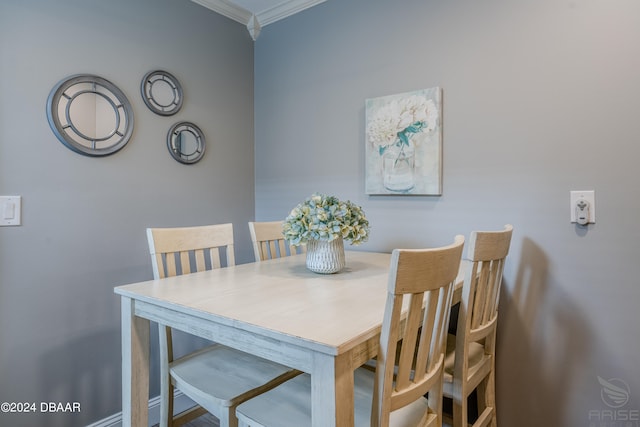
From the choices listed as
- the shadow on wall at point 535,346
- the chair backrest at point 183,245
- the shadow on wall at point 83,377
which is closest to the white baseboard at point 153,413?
the shadow on wall at point 83,377

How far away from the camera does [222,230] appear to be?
1787 millimetres

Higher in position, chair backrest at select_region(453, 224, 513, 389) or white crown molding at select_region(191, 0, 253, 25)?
white crown molding at select_region(191, 0, 253, 25)

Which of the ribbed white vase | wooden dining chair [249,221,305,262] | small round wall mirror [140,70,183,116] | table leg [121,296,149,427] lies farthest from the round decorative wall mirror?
the ribbed white vase

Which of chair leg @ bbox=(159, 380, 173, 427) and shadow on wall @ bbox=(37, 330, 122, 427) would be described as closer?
chair leg @ bbox=(159, 380, 173, 427)

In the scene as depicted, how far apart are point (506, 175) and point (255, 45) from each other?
1974 mm

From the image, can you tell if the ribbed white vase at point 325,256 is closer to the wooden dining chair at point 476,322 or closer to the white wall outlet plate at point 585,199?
the wooden dining chair at point 476,322

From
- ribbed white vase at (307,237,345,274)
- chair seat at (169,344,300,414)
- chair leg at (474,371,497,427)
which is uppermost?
ribbed white vase at (307,237,345,274)

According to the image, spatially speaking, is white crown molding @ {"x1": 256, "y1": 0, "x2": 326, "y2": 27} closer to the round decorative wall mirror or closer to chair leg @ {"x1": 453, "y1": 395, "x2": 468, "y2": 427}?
the round decorative wall mirror

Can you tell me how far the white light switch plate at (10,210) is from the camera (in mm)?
1521

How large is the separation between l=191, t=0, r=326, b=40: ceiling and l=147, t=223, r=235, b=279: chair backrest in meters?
1.53

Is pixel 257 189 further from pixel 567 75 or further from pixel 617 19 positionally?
pixel 617 19

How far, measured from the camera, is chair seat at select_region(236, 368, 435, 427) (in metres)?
1.04

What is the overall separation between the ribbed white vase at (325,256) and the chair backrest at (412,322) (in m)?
0.48

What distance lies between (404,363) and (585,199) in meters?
1.13
